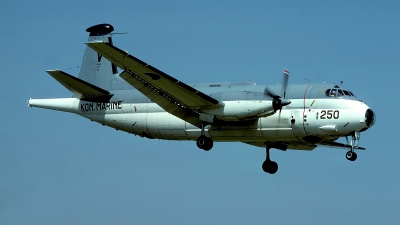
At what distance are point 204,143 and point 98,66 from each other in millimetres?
9814

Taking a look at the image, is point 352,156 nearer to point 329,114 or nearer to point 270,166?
point 329,114

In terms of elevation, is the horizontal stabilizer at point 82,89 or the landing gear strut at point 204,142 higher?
the horizontal stabilizer at point 82,89

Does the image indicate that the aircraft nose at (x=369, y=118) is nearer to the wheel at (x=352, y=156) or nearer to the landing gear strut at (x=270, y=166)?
the wheel at (x=352, y=156)

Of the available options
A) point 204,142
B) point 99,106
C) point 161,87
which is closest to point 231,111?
point 204,142

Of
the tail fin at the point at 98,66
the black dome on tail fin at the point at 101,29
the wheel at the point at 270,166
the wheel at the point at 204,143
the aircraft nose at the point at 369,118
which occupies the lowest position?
the wheel at the point at 270,166

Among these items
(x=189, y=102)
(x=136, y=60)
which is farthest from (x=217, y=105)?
(x=136, y=60)

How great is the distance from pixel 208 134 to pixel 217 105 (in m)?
2.25

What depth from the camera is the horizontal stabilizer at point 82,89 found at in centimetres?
4006

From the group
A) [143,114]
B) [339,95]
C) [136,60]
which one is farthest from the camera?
[143,114]

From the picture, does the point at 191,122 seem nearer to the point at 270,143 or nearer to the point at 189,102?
the point at 189,102

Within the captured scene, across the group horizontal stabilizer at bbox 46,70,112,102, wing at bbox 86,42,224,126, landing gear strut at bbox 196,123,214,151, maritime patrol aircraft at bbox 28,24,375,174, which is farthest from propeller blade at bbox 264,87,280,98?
horizontal stabilizer at bbox 46,70,112,102

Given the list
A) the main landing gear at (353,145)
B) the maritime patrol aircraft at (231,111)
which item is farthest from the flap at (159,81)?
the main landing gear at (353,145)

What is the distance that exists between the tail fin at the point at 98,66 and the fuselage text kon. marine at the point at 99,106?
160 cm

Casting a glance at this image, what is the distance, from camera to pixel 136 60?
113ft
